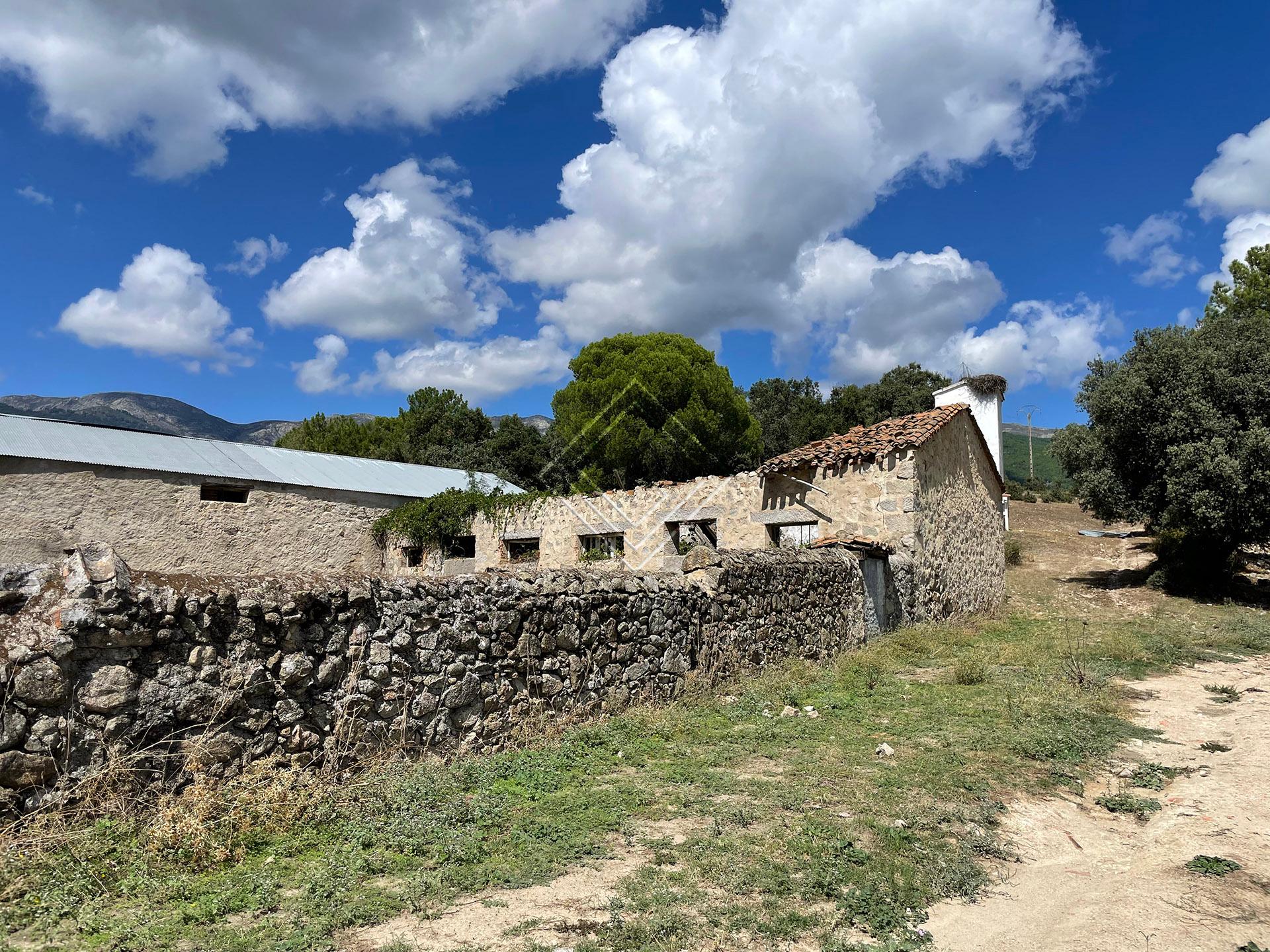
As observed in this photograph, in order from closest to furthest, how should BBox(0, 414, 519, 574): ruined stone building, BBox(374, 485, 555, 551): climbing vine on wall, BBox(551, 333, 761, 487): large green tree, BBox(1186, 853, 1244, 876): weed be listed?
BBox(1186, 853, 1244, 876): weed
BBox(0, 414, 519, 574): ruined stone building
BBox(374, 485, 555, 551): climbing vine on wall
BBox(551, 333, 761, 487): large green tree

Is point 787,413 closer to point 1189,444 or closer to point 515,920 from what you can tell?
point 1189,444

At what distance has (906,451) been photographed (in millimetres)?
12070

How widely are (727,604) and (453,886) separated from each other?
5006 mm

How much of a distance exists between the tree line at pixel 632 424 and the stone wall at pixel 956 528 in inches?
427

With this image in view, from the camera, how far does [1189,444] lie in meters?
14.6

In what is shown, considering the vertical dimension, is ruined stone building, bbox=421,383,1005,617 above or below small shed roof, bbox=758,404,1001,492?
below

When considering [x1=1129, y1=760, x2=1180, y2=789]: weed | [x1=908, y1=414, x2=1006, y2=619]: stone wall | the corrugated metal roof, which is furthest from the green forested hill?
[x1=1129, y1=760, x2=1180, y2=789]: weed

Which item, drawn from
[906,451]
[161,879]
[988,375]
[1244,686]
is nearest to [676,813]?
[161,879]

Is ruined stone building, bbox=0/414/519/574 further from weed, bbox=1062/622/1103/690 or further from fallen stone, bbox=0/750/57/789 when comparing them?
weed, bbox=1062/622/1103/690

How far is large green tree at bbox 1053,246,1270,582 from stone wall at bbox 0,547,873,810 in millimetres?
13153

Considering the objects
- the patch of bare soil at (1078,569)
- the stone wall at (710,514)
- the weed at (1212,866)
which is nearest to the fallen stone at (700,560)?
the stone wall at (710,514)

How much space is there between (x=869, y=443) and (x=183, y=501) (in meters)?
15.9

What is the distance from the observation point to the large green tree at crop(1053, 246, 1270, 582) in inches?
556

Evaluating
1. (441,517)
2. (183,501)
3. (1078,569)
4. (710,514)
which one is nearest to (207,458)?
(183,501)
